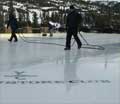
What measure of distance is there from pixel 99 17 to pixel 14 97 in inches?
1750

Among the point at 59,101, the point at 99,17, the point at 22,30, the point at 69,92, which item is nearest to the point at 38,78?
the point at 69,92

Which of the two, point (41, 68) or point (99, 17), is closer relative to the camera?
point (41, 68)

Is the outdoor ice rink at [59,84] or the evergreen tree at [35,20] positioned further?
the evergreen tree at [35,20]

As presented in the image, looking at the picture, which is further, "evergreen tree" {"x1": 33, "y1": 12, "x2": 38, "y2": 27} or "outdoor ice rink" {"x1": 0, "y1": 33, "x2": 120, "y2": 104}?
"evergreen tree" {"x1": 33, "y1": 12, "x2": 38, "y2": 27}

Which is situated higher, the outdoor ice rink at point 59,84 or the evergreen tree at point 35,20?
the outdoor ice rink at point 59,84

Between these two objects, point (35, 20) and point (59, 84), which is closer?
point (59, 84)

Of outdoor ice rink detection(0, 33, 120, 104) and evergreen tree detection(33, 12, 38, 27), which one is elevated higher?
outdoor ice rink detection(0, 33, 120, 104)

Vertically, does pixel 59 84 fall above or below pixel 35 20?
above

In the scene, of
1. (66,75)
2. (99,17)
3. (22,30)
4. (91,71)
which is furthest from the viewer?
(99,17)

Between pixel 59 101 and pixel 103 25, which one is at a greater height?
pixel 59 101

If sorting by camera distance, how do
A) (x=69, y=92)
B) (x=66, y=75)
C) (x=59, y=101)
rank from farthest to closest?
(x=66, y=75)
(x=69, y=92)
(x=59, y=101)

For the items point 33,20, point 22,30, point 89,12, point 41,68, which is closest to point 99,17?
point 89,12

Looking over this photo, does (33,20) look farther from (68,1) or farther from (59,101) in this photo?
(59,101)

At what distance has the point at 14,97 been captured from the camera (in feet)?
15.0
